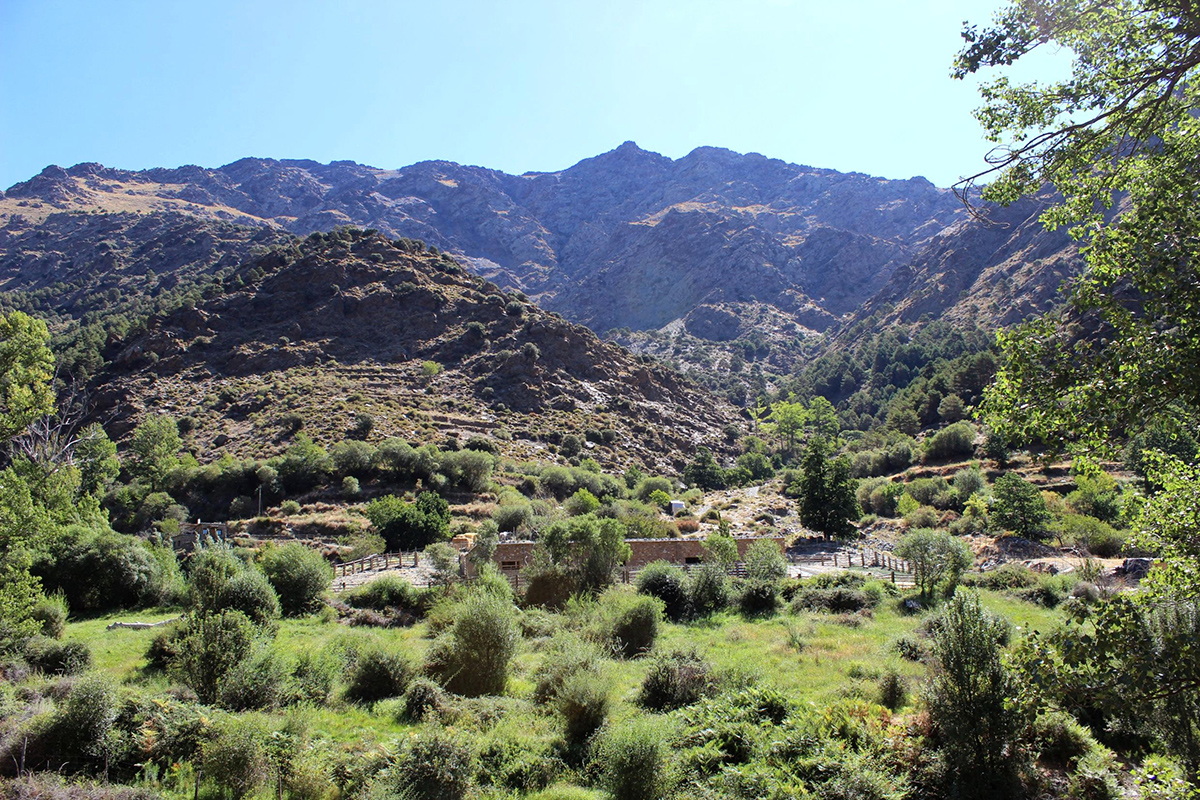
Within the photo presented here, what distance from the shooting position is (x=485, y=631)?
12.9 meters

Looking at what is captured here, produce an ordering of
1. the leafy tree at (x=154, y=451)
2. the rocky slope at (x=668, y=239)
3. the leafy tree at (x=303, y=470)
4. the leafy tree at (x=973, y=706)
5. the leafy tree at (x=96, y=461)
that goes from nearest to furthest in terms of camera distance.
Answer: the leafy tree at (x=973, y=706), the leafy tree at (x=96, y=461), the leafy tree at (x=303, y=470), the leafy tree at (x=154, y=451), the rocky slope at (x=668, y=239)

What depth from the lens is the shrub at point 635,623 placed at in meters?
16.0

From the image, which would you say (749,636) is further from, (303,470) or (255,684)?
(303,470)

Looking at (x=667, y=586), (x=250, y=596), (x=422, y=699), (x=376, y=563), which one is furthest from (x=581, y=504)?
(x=422, y=699)

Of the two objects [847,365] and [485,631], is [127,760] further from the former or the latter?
[847,365]

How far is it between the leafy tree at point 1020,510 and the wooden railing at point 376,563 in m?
28.2

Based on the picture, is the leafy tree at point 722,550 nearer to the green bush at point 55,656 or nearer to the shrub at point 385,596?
the shrub at point 385,596

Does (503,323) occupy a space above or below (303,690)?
above

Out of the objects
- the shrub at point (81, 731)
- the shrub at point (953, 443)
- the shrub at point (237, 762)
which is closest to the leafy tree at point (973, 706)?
the shrub at point (237, 762)

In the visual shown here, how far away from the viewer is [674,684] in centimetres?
1209

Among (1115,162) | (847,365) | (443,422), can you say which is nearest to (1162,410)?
(1115,162)

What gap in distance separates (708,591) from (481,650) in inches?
421

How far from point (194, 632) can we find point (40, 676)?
2.64 metres

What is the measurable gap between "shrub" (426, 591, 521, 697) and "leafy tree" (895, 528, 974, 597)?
1506cm
